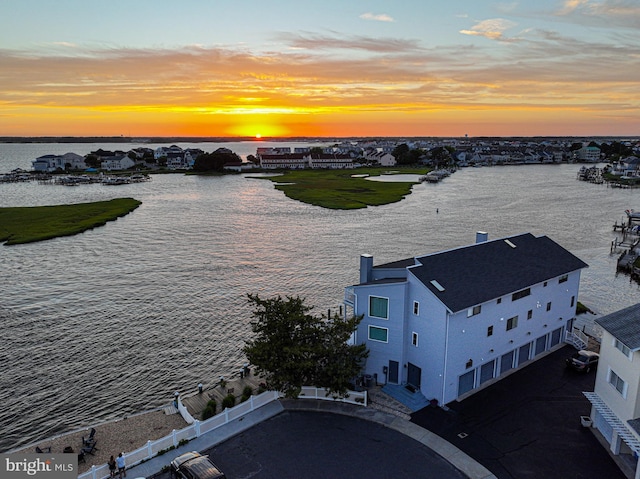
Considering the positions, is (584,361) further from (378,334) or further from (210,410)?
(210,410)

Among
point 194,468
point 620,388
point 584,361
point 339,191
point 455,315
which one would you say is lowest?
point 339,191

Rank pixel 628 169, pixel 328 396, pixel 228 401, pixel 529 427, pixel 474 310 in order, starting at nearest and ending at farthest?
pixel 529 427 → pixel 228 401 → pixel 328 396 → pixel 474 310 → pixel 628 169

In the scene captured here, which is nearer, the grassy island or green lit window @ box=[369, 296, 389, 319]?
green lit window @ box=[369, 296, 389, 319]

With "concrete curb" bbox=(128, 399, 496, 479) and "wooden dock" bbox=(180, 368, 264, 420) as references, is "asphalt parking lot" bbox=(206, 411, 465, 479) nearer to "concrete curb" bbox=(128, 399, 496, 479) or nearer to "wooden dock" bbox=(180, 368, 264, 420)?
"concrete curb" bbox=(128, 399, 496, 479)

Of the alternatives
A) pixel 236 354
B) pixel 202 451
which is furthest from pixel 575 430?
pixel 236 354

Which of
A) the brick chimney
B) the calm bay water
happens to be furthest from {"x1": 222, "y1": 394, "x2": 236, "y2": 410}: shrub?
the brick chimney

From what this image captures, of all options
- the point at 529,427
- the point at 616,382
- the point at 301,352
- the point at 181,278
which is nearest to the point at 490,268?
the point at 616,382
